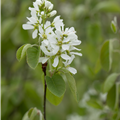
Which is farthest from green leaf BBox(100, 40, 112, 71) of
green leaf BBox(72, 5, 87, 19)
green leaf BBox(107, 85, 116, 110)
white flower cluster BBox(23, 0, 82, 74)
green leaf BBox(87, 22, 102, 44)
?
green leaf BBox(72, 5, 87, 19)

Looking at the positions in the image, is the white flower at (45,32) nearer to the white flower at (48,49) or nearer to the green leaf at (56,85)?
the white flower at (48,49)

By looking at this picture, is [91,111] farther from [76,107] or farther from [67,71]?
[67,71]

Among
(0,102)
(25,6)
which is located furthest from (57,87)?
(25,6)

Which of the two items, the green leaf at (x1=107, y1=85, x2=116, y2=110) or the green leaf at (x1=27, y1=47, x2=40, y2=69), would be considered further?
the green leaf at (x1=107, y1=85, x2=116, y2=110)

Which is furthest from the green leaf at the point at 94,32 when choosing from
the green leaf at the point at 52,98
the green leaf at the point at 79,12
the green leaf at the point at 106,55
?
the green leaf at the point at 52,98

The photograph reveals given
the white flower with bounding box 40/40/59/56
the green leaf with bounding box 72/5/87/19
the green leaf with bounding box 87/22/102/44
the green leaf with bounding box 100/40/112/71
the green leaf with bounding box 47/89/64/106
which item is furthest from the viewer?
the green leaf with bounding box 72/5/87/19

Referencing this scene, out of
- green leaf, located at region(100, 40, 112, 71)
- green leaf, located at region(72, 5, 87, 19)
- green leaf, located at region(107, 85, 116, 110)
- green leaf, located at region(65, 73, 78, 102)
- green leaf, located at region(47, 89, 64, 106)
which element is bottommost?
green leaf, located at region(107, 85, 116, 110)

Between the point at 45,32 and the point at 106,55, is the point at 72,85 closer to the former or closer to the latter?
the point at 45,32

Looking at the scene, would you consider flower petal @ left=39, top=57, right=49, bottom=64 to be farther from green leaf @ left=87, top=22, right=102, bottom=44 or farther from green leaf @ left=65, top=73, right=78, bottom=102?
green leaf @ left=87, top=22, right=102, bottom=44
